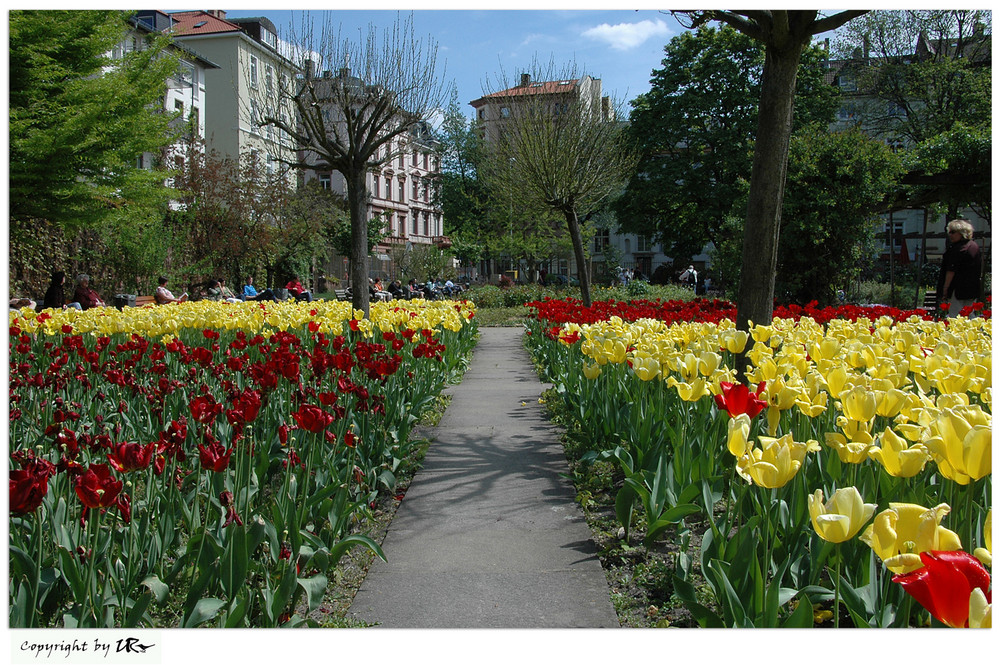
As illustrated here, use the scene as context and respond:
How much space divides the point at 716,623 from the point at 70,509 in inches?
80.0

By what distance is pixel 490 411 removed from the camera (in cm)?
580

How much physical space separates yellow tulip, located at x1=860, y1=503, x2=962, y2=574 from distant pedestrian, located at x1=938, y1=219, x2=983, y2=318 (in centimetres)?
590

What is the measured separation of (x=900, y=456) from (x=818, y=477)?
779mm

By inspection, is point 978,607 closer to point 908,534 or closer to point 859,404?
point 908,534

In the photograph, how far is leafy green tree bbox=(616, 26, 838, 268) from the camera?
94.9 ft

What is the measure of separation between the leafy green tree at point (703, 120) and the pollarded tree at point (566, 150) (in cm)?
1510

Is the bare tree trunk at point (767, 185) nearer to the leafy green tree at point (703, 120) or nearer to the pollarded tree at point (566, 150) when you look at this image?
the pollarded tree at point (566, 150)

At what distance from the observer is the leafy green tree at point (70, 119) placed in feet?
24.0

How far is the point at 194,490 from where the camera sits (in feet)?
8.39

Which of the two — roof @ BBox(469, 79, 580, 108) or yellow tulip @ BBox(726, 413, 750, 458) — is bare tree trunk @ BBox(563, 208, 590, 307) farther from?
yellow tulip @ BBox(726, 413, 750, 458)

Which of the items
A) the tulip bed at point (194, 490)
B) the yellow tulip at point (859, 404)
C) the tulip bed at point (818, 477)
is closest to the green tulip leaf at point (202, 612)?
the tulip bed at point (194, 490)

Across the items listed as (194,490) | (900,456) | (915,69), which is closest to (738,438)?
(900,456)

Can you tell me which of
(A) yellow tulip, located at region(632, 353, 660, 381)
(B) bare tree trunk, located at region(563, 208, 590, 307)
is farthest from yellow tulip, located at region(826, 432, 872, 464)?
(B) bare tree trunk, located at region(563, 208, 590, 307)

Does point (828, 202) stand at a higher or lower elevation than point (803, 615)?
higher
